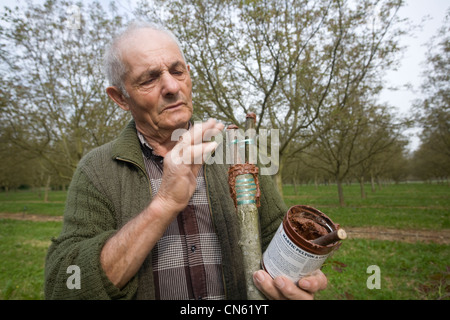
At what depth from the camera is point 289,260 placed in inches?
42.7

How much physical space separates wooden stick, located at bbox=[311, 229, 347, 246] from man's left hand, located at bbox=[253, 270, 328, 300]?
0.67 ft

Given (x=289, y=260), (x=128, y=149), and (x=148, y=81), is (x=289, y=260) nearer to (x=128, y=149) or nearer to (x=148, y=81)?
(x=128, y=149)

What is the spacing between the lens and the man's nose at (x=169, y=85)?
1693mm

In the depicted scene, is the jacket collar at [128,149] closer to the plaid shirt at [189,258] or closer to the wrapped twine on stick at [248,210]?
the plaid shirt at [189,258]

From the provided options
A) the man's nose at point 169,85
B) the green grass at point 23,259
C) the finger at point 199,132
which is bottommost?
the green grass at point 23,259

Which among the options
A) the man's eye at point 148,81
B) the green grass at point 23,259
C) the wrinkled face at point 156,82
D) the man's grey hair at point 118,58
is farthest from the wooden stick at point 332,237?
the green grass at point 23,259

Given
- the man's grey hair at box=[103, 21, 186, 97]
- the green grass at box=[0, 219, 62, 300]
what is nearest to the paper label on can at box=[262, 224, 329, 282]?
the man's grey hair at box=[103, 21, 186, 97]

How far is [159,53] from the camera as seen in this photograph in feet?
5.77

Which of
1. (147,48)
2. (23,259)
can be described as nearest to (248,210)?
(147,48)

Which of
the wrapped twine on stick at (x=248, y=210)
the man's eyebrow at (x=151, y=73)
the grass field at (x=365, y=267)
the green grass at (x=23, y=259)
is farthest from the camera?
the green grass at (x=23, y=259)

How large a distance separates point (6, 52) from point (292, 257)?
14.2 m

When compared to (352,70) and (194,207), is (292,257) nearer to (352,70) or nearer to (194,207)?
(194,207)

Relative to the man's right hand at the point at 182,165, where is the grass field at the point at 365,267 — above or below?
below
